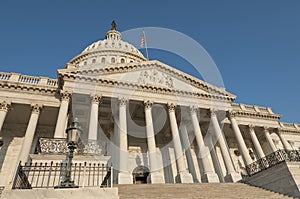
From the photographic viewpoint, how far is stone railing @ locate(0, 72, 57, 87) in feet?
71.8

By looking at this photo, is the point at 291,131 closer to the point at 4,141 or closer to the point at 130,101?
the point at 130,101

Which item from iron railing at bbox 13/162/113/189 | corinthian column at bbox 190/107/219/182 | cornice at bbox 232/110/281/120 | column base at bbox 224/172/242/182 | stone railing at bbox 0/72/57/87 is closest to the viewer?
iron railing at bbox 13/162/113/189

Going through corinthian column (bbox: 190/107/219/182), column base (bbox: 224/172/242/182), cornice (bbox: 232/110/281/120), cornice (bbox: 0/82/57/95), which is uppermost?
cornice (bbox: 232/110/281/120)

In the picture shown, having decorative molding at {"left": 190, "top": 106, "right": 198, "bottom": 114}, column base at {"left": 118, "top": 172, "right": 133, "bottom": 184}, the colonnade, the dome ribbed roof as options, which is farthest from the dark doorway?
the dome ribbed roof

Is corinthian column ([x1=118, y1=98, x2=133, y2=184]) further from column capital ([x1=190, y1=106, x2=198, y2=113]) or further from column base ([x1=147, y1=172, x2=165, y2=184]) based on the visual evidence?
column capital ([x1=190, y1=106, x2=198, y2=113])

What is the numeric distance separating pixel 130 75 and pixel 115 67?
1.93 meters

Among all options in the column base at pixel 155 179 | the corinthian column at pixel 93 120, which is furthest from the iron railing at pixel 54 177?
the column base at pixel 155 179

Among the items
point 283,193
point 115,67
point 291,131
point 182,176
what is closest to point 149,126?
point 182,176

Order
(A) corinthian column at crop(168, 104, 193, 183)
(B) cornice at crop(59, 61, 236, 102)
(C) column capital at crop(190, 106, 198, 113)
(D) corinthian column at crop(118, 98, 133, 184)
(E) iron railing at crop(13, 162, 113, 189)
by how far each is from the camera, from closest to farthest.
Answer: (E) iron railing at crop(13, 162, 113, 189), (D) corinthian column at crop(118, 98, 133, 184), (A) corinthian column at crop(168, 104, 193, 183), (B) cornice at crop(59, 61, 236, 102), (C) column capital at crop(190, 106, 198, 113)

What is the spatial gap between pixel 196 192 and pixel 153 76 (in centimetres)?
1521

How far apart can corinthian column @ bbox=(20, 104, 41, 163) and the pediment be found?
4955 mm

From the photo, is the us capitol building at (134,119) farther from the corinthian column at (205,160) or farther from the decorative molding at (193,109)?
the decorative molding at (193,109)

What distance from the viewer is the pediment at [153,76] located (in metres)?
22.4

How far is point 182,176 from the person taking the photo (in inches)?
756
